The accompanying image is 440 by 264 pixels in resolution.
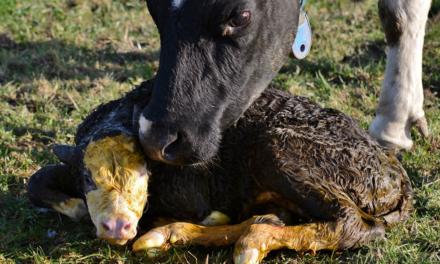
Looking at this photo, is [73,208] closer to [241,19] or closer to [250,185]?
[250,185]

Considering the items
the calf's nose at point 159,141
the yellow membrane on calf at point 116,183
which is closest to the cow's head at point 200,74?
the calf's nose at point 159,141

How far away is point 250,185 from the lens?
160 inches

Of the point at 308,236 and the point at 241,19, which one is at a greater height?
the point at 241,19

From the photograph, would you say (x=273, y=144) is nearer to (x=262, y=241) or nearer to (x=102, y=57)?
(x=262, y=241)

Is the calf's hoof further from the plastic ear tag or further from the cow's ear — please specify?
the cow's ear

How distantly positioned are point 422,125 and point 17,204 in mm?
2648

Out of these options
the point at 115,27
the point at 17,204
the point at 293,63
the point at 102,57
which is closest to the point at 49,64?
the point at 102,57

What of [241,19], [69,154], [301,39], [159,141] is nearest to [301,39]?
[301,39]

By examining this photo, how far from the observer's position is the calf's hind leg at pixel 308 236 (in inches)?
145

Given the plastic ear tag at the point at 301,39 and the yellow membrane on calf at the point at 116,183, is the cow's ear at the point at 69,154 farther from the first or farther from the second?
the plastic ear tag at the point at 301,39

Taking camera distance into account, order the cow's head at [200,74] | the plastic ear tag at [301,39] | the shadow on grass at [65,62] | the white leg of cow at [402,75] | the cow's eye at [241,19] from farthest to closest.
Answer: the shadow on grass at [65,62], the white leg of cow at [402,75], the plastic ear tag at [301,39], the cow's eye at [241,19], the cow's head at [200,74]

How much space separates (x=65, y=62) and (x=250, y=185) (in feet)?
10.5

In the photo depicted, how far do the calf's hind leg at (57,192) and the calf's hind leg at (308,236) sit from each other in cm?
96

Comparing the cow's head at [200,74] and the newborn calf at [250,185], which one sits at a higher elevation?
the cow's head at [200,74]
